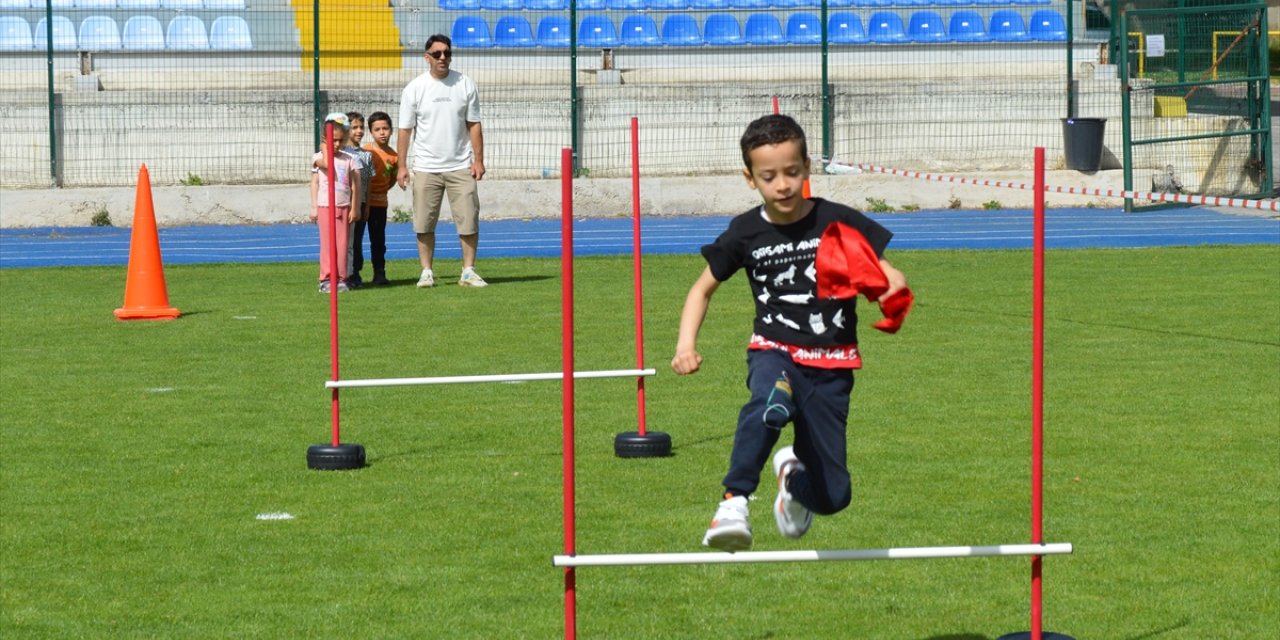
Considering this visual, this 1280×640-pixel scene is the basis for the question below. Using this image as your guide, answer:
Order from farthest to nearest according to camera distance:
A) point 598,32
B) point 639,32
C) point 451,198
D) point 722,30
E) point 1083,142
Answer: point 722,30 < point 639,32 < point 598,32 < point 1083,142 < point 451,198

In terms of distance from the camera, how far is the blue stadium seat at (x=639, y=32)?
98.9 ft

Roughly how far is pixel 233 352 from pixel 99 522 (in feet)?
17.9

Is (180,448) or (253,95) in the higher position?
(253,95)

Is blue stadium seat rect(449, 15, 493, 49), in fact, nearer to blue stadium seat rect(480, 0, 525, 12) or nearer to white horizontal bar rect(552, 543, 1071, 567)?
blue stadium seat rect(480, 0, 525, 12)

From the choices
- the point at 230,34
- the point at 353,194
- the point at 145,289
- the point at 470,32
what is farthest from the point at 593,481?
the point at 470,32

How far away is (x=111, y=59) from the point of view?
2827 cm

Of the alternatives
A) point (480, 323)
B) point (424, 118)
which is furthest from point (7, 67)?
point (480, 323)

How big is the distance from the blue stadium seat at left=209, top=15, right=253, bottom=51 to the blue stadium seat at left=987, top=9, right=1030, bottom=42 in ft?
38.8

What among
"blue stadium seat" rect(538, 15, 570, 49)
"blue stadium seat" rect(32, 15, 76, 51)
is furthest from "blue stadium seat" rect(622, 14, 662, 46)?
"blue stadium seat" rect(32, 15, 76, 51)

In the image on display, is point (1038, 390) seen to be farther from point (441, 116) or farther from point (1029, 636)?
point (441, 116)

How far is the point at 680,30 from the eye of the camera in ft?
100

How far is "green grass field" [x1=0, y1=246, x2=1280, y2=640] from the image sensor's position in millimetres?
6707

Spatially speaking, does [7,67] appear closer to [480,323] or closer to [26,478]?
[480,323]

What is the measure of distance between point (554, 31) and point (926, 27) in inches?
249
